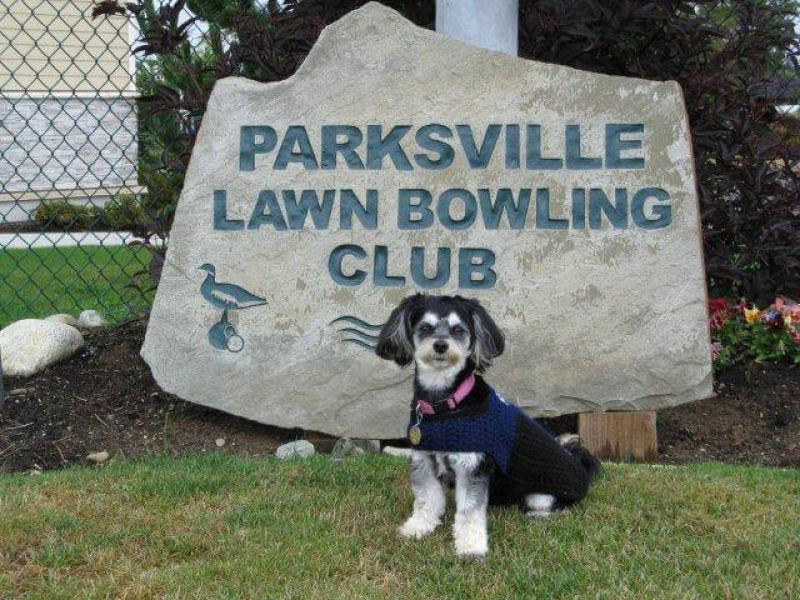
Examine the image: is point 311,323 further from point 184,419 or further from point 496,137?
point 496,137

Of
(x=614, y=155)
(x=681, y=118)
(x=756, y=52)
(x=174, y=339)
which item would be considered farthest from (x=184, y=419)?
(x=756, y=52)

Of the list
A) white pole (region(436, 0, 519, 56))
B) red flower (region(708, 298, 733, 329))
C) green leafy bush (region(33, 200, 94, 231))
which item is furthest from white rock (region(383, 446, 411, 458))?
green leafy bush (region(33, 200, 94, 231))

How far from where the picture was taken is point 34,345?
5.99m

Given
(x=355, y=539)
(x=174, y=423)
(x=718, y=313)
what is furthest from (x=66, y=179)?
(x=355, y=539)

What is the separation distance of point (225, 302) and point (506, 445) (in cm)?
212

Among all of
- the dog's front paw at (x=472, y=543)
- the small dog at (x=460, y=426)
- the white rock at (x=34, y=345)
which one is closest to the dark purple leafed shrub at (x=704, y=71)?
the white rock at (x=34, y=345)

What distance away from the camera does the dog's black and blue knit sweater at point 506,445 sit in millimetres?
3576

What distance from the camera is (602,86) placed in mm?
5133

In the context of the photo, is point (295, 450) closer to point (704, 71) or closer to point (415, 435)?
point (415, 435)

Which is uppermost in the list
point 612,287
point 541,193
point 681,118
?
point 681,118

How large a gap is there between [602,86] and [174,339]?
99.3 inches

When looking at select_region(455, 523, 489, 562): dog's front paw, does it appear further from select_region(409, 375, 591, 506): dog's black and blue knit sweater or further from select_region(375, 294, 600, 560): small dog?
select_region(409, 375, 591, 506): dog's black and blue knit sweater

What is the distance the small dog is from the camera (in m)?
3.53

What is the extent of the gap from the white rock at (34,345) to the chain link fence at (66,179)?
Result: 498mm
